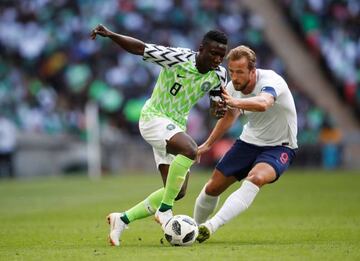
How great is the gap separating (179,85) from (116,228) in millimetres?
1828

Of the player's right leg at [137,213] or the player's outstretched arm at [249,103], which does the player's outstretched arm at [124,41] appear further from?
the player's right leg at [137,213]

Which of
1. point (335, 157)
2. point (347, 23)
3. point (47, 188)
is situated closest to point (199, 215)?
point (47, 188)

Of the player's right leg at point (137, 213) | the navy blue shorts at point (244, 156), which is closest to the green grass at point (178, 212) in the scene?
the player's right leg at point (137, 213)

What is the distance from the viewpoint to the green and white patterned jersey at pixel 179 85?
1052 cm

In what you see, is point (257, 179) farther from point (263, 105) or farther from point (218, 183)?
point (218, 183)

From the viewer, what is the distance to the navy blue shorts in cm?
1060

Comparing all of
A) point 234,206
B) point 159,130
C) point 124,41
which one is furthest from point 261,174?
point 124,41

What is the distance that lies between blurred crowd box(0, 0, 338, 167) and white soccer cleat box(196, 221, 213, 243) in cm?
1934

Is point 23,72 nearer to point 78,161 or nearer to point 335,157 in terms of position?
point 78,161

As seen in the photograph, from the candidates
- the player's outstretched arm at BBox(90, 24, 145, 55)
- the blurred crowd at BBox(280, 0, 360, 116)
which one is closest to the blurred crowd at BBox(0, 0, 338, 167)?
the blurred crowd at BBox(280, 0, 360, 116)

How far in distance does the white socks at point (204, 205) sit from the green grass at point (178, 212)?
0.35 metres

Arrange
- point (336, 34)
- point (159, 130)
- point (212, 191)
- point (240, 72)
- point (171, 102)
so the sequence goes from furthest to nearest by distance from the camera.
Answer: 1. point (336, 34)
2. point (212, 191)
3. point (171, 102)
4. point (159, 130)
5. point (240, 72)

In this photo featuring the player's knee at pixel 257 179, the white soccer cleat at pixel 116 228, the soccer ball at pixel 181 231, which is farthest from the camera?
the white soccer cleat at pixel 116 228

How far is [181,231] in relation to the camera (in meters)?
9.88
